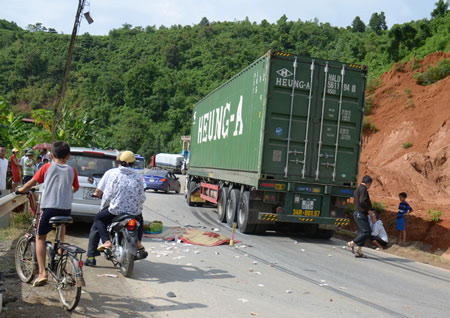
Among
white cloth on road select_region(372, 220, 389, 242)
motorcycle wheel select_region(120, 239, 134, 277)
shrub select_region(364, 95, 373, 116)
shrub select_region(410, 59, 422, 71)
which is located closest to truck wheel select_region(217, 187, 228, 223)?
white cloth on road select_region(372, 220, 389, 242)

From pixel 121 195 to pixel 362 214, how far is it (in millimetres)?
6003

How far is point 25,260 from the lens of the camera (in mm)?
6324

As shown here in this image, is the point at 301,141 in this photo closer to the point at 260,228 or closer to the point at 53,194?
the point at 260,228

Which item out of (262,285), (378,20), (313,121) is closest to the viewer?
(262,285)

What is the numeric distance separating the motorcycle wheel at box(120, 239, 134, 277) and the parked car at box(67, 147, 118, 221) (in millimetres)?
3289

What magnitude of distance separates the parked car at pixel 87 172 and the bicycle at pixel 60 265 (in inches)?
155

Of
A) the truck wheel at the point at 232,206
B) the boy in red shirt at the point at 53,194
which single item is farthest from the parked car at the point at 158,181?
the boy in red shirt at the point at 53,194

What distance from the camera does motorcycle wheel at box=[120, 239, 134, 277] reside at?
720 cm

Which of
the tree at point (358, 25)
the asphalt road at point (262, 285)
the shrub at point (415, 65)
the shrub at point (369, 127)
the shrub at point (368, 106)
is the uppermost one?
the tree at point (358, 25)

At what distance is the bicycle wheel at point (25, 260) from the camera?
623 centimetres

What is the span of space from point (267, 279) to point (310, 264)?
197 cm

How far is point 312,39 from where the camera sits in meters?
107

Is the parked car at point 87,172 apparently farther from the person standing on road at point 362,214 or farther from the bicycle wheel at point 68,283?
the person standing on road at point 362,214

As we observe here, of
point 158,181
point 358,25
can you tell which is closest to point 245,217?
point 158,181
